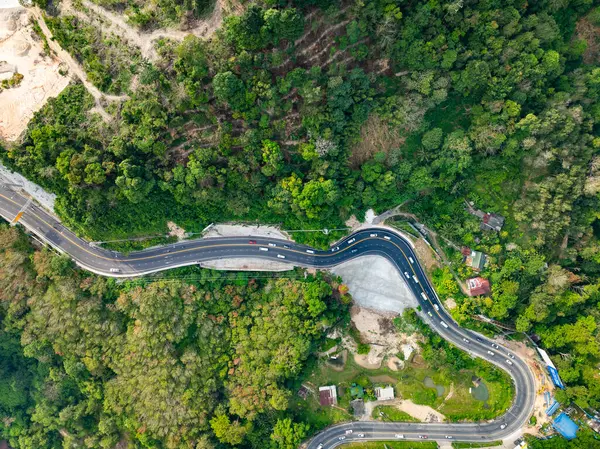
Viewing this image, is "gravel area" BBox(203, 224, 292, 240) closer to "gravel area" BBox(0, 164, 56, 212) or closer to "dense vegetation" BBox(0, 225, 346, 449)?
"dense vegetation" BBox(0, 225, 346, 449)

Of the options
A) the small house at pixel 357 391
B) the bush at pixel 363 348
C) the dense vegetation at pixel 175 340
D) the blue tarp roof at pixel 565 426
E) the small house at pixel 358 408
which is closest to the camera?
the blue tarp roof at pixel 565 426

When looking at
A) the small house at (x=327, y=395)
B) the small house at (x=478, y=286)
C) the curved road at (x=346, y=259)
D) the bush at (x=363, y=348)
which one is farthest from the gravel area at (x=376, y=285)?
the small house at (x=327, y=395)

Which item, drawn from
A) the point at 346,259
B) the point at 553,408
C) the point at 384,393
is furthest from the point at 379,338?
the point at 553,408

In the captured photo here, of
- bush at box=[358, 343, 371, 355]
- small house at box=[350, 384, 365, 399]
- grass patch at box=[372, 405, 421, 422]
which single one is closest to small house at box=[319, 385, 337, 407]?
small house at box=[350, 384, 365, 399]

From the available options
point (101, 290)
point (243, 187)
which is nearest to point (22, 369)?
point (101, 290)

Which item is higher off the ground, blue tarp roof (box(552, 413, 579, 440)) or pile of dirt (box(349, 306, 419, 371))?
pile of dirt (box(349, 306, 419, 371))

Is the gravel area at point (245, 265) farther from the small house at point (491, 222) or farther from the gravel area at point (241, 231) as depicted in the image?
the small house at point (491, 222)
